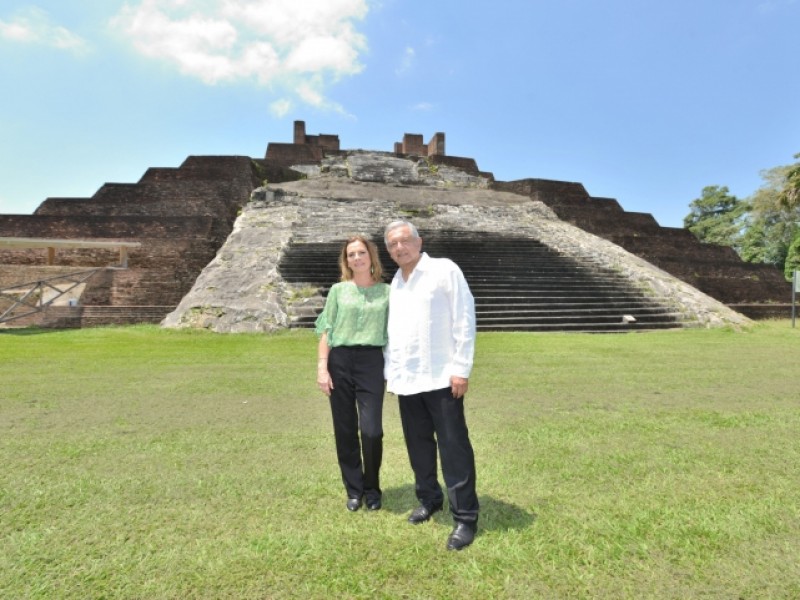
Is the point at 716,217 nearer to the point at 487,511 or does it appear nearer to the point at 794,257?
the point at 794,257

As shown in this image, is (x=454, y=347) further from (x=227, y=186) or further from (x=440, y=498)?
(x=227, y=186)

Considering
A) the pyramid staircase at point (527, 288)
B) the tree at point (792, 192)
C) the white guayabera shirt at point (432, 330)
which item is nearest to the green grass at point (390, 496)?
the white guayabera shirt at point (432, 330)

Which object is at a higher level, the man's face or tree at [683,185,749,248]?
tree at [683,185,749,248]

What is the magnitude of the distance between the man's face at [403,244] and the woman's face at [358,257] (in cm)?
23

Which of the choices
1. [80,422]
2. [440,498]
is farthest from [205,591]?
[80,422]

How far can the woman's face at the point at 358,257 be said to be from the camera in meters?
2.68

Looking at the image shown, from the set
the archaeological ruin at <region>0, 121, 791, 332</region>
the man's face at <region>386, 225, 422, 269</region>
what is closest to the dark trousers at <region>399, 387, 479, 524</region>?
the man's face at <region>386, 225, 422, 269</region>

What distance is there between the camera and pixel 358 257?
2678 mm

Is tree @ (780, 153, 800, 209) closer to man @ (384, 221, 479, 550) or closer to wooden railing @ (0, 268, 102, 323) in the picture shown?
man @ (384, 221, 479, 550)

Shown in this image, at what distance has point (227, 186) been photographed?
736 inches

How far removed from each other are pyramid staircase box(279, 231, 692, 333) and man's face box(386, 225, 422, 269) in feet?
25.7

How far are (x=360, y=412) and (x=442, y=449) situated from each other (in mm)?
494

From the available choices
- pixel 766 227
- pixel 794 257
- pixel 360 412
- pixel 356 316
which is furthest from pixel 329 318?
pixel 766 227

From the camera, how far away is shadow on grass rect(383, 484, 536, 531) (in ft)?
7.87
